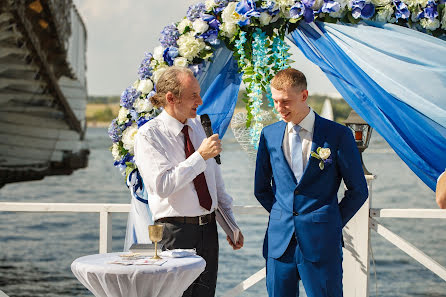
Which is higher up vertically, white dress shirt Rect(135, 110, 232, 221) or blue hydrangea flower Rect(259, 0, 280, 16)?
blue hydrangea flower Rect(259, 0, 280, 16)

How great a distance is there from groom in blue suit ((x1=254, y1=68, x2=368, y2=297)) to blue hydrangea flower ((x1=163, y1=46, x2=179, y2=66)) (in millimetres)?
1165

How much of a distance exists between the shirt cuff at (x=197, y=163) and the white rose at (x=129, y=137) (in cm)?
107

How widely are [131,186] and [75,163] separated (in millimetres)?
35270

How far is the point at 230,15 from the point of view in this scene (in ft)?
13.8

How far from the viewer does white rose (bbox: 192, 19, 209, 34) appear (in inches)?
169

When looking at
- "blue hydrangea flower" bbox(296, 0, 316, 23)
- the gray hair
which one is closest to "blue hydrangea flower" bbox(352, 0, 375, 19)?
"blue hydrangea flower" bbox(296, 0, 316, 23)

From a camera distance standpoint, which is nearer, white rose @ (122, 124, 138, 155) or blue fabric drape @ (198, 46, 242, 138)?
white rose @ (122, 124, 138, 155)

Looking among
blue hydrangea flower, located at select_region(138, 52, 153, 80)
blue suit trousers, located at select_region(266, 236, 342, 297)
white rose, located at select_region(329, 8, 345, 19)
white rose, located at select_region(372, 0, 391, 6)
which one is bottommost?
blue suit trousers, located at select_region(266, 236, 342, 297)

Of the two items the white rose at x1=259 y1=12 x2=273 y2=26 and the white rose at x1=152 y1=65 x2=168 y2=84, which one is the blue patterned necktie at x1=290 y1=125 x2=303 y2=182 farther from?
the white rose at x1=152 y1=65 x2=168 y2=84

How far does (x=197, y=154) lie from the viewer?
129 inches

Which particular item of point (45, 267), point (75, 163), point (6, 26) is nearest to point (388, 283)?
point (45, 267)

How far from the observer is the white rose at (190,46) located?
4.31 meters

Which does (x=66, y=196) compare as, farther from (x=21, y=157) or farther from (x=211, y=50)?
(x=211, y=50)

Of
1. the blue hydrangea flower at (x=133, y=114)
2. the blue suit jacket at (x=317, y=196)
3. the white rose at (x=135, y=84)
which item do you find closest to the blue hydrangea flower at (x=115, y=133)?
the blue hydrangea flower at (x=133, y=114)
